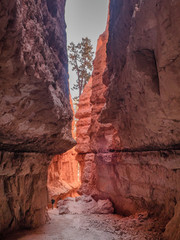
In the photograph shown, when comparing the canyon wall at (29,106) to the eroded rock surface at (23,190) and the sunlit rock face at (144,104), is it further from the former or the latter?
the sunlit rock face at (144,104)

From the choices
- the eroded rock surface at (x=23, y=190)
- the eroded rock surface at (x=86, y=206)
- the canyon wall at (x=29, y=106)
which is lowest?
the eroded rock surface at (x=86, y=206)

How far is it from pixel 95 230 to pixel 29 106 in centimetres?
378

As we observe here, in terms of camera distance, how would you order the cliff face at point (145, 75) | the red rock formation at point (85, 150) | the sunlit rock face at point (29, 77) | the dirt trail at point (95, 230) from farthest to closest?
1. the red rock formation at point (85, 150)
2. the dirt trail at point (95, 230)
3. the sunlit rock face at point (29, 77)
4. the cliff face at point (145, 75)

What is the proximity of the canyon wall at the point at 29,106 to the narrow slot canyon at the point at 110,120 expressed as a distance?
17mm

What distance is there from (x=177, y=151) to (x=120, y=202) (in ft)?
11.2

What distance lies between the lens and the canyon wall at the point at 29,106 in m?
2.46

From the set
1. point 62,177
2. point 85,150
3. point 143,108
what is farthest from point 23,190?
point 62,177

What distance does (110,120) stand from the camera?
16.2ft

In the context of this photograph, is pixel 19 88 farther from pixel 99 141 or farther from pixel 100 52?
pixel 100 52

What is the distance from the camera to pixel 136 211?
5168mm

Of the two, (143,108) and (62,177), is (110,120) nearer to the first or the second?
(143,108)

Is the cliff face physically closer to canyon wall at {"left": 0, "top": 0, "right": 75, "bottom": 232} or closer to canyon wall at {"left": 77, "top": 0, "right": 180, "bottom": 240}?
canyon wall at {"left": 77, "top": 0, "right": 180, "bottom": 240}

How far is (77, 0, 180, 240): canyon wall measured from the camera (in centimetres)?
220

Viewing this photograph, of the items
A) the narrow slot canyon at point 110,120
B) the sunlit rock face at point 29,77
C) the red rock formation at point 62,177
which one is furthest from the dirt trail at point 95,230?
the red rock formation at point 62,177
